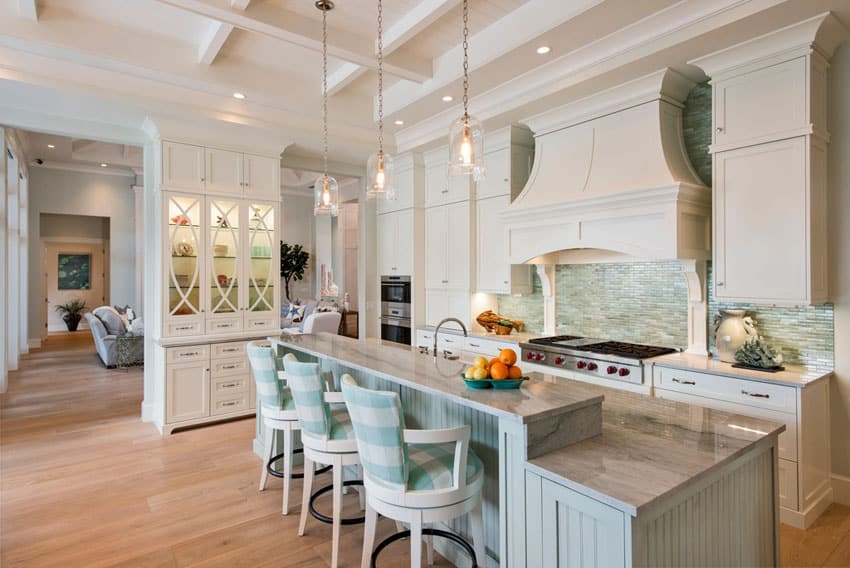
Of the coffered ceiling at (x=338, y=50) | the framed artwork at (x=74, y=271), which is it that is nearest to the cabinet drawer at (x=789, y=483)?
the coffered ceiling at (x=338, y=50)

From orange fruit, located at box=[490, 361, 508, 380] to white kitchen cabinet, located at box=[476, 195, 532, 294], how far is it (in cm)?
253

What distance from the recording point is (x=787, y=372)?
2893mm

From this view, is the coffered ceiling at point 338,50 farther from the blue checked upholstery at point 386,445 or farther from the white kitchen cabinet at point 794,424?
the blue checked upholstery at point 386,445

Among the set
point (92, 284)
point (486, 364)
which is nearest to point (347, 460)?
point (486, 364)

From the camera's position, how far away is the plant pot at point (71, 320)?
11898 millimetres

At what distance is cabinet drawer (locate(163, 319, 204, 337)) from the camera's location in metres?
4.50

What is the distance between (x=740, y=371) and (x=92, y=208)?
446 inches

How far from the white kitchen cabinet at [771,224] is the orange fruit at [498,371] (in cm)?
194

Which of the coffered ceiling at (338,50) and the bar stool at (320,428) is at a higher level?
the coffered ceiling at (338,50)

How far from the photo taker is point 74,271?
12.6 metres

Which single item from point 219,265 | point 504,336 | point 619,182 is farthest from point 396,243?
point 619,182

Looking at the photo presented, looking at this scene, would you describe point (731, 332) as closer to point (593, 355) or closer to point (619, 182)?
point (593, 355)

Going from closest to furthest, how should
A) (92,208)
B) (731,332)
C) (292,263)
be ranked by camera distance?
(731,332)
(92,208)
(292,263)

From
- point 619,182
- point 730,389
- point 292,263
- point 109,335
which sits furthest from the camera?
point 292,263
